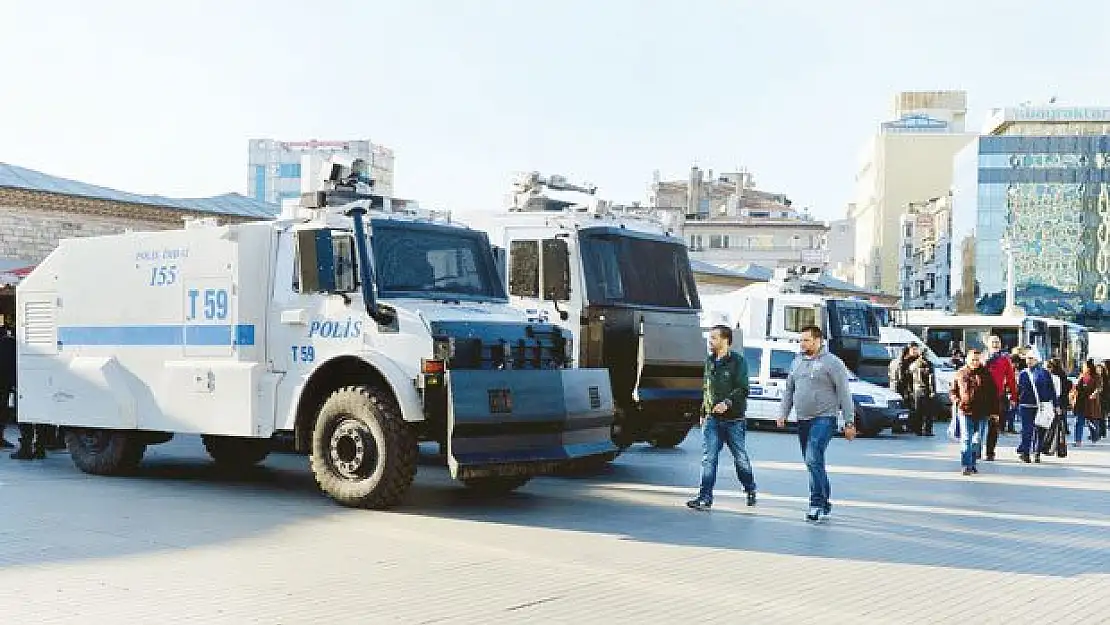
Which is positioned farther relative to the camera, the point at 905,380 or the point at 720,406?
the point at 905,380

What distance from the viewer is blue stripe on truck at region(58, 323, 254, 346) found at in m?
13.3

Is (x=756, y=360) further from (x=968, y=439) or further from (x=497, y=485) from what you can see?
(x=497, y=485)

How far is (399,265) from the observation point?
12.8 metres

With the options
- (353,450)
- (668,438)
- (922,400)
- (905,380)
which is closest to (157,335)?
(353,450)

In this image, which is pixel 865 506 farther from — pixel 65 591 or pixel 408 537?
pixel 65 591

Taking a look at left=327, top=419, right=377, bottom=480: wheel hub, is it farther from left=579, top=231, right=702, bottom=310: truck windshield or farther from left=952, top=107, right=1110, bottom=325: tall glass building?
left=952, top=107, right=1110, bottom=325: tall glass building

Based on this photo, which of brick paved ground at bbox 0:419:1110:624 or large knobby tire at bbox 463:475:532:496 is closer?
brick paved ground at bbox 0:419:1110:624

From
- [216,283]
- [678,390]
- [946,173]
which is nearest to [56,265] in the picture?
[216,283]

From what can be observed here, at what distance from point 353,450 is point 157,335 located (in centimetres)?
309

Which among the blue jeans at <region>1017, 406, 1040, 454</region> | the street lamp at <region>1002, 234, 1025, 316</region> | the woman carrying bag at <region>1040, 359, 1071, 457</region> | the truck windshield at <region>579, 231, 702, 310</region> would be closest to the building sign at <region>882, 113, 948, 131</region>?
the street lamp at <region>1002, 234, 1025, 316</region>

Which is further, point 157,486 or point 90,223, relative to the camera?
point 90,223

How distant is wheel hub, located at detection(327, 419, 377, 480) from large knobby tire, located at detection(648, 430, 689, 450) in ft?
17.5

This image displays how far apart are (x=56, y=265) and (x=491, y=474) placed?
6.68 meters

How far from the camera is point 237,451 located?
16.0 m
